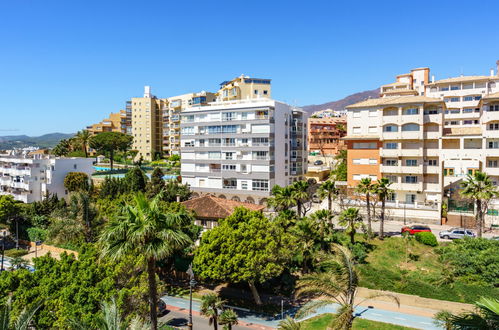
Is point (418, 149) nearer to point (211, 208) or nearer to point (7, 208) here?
point (211, 208)

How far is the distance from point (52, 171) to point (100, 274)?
56710 mm

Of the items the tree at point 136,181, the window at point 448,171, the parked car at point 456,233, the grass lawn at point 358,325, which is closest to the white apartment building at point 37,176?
the tree at point 136,181

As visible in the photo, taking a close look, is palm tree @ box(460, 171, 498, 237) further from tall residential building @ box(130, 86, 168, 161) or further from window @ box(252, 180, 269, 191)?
tall residential building @ box(130, 86, 168, 161)

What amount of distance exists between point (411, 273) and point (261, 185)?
33409mm

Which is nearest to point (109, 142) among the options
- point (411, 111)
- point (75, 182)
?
point (75, 182)

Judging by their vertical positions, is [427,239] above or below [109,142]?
below

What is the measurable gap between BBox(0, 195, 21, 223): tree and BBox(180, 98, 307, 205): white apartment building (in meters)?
29.3

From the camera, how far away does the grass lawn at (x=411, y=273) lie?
30859 mm

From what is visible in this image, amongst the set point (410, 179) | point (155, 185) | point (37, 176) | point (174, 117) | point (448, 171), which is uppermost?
point (174, 117)

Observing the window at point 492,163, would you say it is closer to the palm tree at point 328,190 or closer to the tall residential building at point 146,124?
the palm tree at point 328,190

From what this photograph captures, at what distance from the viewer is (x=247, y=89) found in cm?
9056

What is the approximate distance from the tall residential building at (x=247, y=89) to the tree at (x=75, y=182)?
37.8 m

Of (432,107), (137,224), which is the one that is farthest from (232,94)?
(137,224)

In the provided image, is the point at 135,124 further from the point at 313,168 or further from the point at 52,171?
the point at 313,168
